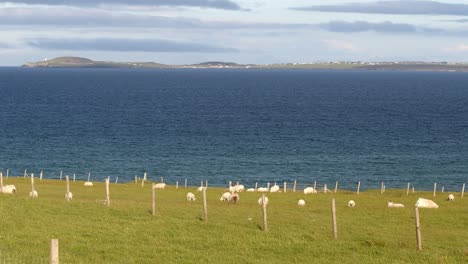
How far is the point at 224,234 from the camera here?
120 ft

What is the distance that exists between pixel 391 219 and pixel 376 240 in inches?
400

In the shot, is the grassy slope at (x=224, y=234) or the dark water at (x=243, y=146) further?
the dark water at (x=243, y=146)

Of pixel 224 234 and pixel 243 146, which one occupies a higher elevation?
pixel 224 234

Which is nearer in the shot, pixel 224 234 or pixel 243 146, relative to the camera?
pixel 224 234

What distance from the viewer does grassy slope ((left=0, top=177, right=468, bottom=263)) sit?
32.0 meters

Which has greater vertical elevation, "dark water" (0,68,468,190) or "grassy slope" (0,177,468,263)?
"grassy slope" (0,177,468,263)

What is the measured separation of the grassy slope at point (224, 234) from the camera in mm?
31953

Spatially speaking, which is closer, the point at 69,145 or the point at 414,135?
the point at 69,145

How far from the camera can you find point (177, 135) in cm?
13975

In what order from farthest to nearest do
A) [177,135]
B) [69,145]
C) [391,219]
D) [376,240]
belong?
[177,135], [69,145], [391,219], [376,240]

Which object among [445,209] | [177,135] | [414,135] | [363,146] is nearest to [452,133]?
[414,135]

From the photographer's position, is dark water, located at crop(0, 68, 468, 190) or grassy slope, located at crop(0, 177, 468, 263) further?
dark water, located at crop(0, 68, 468, 190)

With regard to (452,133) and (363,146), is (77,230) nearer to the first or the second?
(363,146)

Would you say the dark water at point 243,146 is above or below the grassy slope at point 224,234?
below
